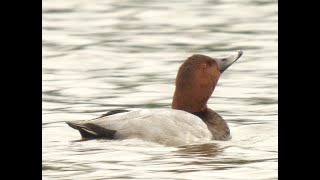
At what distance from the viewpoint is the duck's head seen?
10.0m

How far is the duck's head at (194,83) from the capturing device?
1002 cm

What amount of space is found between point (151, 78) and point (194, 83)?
150 inches

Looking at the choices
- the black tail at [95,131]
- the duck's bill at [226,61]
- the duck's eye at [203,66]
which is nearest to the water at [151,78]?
the black tail at [95,131]

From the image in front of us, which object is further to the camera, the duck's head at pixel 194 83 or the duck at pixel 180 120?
the duck's head at pixel 194 83

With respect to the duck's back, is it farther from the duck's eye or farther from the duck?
the duck's eye

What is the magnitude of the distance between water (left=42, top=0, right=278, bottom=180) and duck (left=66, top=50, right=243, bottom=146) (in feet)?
0.31

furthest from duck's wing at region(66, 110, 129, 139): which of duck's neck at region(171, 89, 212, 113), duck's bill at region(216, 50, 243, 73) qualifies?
duck's bill at region(216, 50, 243, 73)

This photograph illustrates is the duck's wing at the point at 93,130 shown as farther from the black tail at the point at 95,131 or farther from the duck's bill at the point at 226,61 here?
the duck's bill at the point at 226,61

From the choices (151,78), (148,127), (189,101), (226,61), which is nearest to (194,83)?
(189,101)

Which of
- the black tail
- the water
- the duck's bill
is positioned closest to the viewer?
the water

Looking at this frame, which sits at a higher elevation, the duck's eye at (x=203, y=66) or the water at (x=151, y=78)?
the duck's eye at (x=203, y=66)
